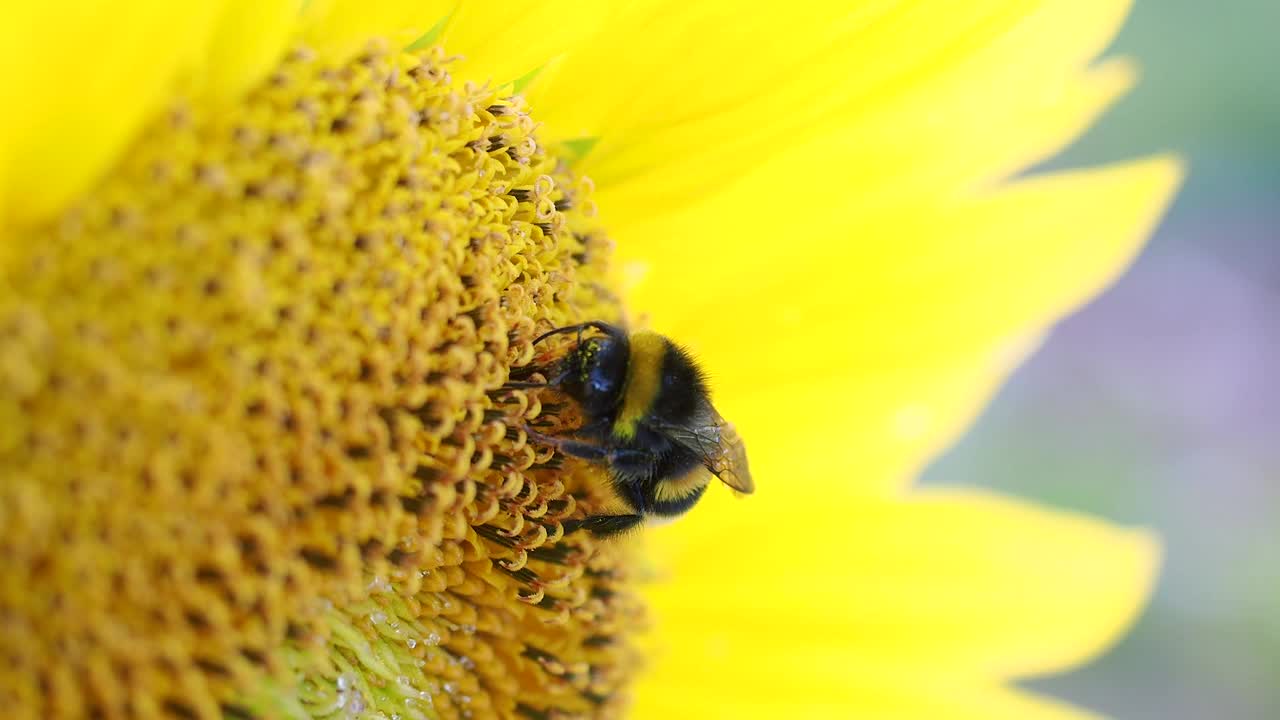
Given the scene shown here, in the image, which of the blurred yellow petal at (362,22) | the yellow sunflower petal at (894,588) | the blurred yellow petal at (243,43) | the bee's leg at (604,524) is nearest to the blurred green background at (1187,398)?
the yellow sunflower petal at (894,588)

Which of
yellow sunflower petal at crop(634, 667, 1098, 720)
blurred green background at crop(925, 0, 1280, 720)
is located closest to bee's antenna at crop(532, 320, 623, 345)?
yellow sunflower petal at crop(634, 667, 1098, 720)

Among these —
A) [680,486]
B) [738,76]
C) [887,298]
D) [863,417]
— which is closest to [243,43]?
[738,76]

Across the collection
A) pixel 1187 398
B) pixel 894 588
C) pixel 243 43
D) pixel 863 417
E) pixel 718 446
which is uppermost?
pixel 1187 398

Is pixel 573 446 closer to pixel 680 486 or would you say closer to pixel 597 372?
pixel 597 372

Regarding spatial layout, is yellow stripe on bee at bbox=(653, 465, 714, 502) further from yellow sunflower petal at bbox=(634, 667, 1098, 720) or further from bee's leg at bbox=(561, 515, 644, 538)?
yellow sunflower petal at bbox=(634, 667, 1098, 720)

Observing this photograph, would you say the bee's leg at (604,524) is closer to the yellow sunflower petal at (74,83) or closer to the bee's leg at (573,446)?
the bee's leg at (573,446)

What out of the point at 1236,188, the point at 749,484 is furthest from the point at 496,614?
the point at 1236,188
